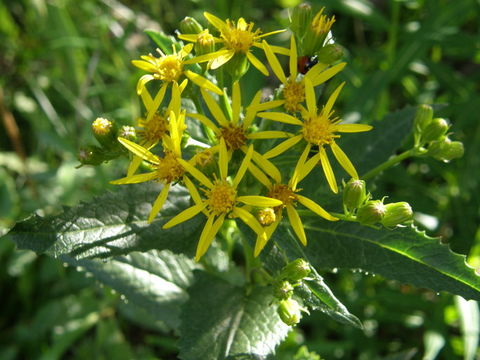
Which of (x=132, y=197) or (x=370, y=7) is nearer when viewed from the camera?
(x=132, y=197)

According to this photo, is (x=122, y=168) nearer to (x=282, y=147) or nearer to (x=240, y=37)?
(x=240, y=37)

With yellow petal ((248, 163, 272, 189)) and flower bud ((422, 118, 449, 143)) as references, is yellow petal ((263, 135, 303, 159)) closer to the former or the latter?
yellow petal ((248, 163, 272, 189))

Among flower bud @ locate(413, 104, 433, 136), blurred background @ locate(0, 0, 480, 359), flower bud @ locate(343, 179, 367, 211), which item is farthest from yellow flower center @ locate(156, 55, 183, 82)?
blurred background @ locate(0, 0, 480, 359)

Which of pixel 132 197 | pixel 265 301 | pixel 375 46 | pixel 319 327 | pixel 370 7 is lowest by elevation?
pixel 319 327

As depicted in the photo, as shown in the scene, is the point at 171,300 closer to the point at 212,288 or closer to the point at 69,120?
the point at 212,288

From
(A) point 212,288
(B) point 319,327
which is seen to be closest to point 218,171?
(A) point 212,288

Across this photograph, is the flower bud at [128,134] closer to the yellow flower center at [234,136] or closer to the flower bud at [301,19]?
the yellow flower center at [234,136]
